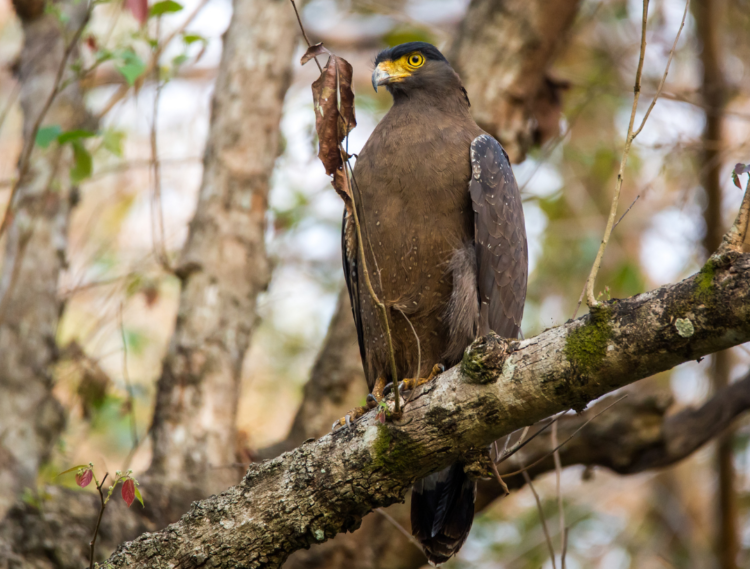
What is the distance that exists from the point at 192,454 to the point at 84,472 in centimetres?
200

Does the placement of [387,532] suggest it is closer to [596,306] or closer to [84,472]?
[84,472]

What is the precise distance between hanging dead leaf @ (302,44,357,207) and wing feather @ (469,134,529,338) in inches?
53.8

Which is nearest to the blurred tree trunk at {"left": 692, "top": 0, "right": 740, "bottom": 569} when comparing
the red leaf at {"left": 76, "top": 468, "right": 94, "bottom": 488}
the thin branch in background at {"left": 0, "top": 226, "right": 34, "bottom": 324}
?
the red leaf at {"left": 76, "top": 468, "right": 94, "bottom": 488}

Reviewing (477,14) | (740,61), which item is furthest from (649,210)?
(477,14)

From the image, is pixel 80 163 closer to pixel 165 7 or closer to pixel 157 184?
pixel 157 184

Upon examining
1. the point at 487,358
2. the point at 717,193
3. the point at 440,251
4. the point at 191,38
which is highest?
the point at 191,38

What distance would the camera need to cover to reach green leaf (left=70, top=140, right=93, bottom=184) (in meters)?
4.64

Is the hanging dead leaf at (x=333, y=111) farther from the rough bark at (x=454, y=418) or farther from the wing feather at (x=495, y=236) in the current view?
the wing feather at (x=495, y=236)

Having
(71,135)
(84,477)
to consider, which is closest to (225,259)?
(71,135)

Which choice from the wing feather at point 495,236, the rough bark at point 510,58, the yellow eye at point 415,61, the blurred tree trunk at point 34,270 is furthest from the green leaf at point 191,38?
the rough bark at point 510,58

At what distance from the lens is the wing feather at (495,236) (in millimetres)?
4070

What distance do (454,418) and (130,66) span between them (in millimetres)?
2890

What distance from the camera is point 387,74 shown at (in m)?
4.78

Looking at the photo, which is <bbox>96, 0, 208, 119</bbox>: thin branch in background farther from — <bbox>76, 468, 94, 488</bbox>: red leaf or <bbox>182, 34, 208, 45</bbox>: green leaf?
<bbox>76, 468, 94, 488</bbox>: red leaf
